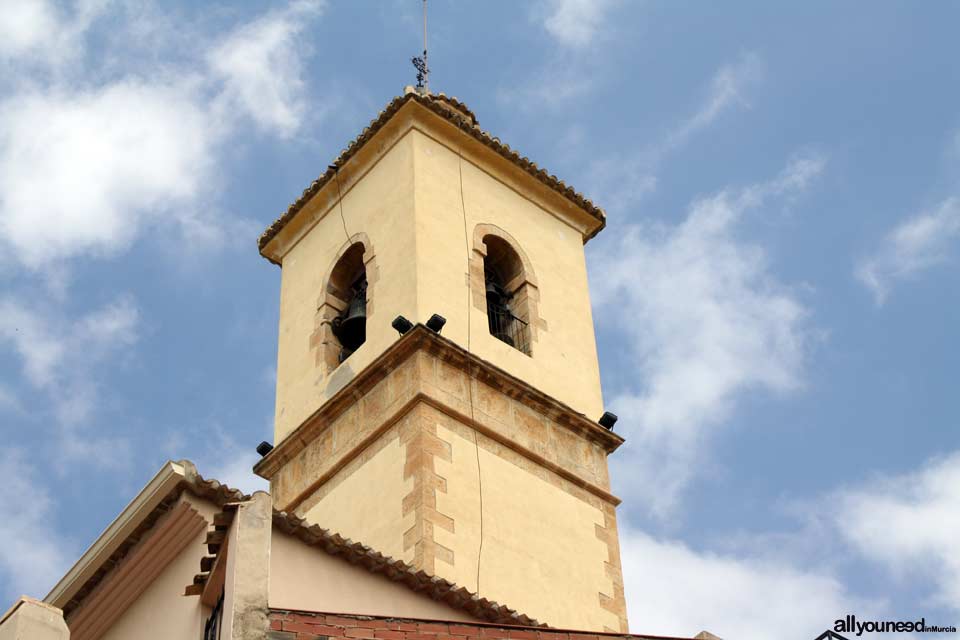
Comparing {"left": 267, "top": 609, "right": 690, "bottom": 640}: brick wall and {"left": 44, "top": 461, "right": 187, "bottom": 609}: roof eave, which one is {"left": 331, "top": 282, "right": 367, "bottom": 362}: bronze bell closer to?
{"left": 44, "top": 461, "right": 187, "bottom": 609}: roof eave

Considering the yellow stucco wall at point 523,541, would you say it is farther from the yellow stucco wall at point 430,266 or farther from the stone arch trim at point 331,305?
the stone arch trim at point 331,305

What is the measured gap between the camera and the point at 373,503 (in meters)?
18.0

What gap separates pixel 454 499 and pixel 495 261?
5241mm

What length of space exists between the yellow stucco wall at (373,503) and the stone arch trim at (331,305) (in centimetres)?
225

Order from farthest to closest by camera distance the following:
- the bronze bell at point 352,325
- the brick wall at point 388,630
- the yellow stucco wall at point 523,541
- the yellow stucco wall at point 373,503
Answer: the bronze bell at point 352,325
the yellow stucco wall at point 373,503
the yellow stucco wall at point 523,541
the brick wall at point 388,630

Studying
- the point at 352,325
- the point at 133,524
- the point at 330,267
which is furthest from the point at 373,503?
the point at 133,524

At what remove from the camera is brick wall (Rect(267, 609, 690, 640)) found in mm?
9961

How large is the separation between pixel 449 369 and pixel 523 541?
2.26m

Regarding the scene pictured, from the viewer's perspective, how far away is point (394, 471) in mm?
17984

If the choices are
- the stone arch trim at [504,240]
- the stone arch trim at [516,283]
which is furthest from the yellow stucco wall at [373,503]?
the stone arch trim at [504,240]

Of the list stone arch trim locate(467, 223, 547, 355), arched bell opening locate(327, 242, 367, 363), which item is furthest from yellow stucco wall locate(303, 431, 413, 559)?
stone arch trim locate(467, 223, 547, 355)

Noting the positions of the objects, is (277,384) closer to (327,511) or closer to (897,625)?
(327,511)

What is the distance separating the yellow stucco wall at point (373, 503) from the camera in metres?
17.4

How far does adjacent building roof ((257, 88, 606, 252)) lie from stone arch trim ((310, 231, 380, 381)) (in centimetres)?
128
